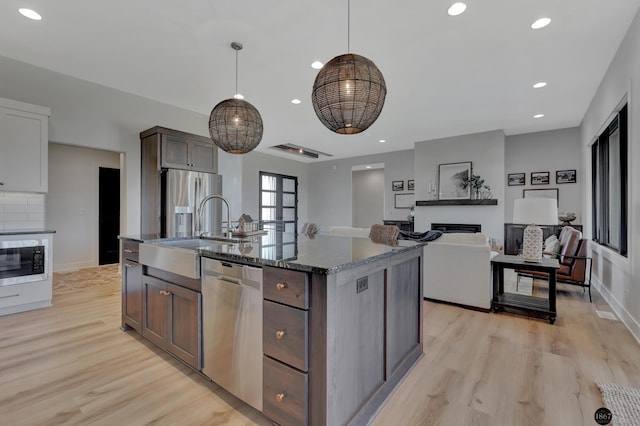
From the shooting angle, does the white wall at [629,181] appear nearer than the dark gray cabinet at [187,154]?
Yes

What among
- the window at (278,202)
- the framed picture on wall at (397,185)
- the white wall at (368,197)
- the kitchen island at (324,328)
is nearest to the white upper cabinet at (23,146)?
the kitchen island at (324,328)

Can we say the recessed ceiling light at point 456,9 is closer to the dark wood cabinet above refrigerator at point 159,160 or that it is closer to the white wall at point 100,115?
the dark wood cabinet above refrigerator at point 159,160

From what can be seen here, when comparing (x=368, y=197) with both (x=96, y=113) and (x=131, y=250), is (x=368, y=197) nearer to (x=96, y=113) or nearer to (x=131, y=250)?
(x=96, y=113)

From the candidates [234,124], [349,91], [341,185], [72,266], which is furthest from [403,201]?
[72,266]

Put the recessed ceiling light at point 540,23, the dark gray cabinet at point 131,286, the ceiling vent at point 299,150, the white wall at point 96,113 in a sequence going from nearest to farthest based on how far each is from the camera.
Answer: the dark gray cabinet at point 131,286
the recessed ceiling light at point 540,23
the white wall at point 96,113
the ceiling vent at point 299,150

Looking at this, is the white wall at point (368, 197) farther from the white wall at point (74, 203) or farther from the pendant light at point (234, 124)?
the pendant light at point (234, 124)

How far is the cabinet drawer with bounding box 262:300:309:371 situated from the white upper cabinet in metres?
3.67

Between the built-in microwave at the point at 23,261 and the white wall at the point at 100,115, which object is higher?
the white wall at the point at 100,115

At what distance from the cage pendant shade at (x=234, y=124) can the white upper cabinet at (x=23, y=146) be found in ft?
7.73

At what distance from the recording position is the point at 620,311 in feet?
10.1

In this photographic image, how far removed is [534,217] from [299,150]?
5.97m

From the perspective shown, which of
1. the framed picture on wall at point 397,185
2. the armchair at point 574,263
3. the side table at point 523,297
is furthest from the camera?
the framed picture on wall at point 397,185

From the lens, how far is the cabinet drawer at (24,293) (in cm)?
311

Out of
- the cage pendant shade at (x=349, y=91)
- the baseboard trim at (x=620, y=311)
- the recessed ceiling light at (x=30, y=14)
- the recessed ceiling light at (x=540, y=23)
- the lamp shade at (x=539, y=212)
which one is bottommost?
the baseboard trim at (x=620, y=311)
